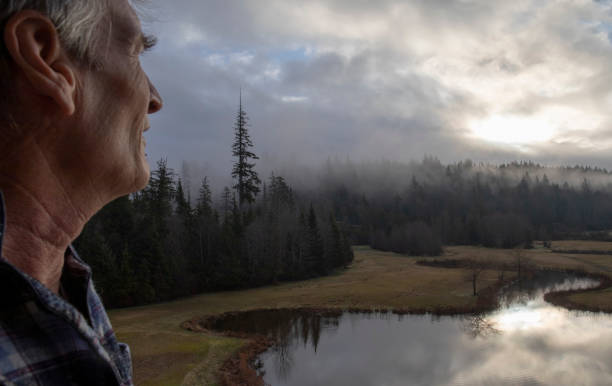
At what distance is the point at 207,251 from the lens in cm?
3725

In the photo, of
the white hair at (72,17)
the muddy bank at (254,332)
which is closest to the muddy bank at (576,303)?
the muddy bank at (254,332)

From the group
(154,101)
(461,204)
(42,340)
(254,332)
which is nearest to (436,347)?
(254,332)

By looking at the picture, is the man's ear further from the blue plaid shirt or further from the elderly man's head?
the blue plaid shirt

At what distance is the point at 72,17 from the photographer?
82 centimetres

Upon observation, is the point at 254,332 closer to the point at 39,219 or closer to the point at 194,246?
the point at 194,246

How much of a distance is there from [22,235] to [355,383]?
18.0 m

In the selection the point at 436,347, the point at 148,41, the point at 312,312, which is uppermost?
the point at 148,41

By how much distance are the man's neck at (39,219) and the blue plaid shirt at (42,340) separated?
88 millimetres

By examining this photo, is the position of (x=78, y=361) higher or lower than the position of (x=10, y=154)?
lower

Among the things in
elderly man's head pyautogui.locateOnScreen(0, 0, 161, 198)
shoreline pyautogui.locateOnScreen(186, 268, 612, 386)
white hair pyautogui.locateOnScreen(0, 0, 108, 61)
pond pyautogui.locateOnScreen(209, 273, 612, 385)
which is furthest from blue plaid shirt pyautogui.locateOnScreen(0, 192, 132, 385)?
pond pyautogui.locateOnScreen(209, 273, 612, 385)

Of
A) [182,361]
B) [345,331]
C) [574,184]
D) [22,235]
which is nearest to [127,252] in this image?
[182,361]

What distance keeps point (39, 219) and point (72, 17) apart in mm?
431

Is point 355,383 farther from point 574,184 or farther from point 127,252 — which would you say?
point 574,184

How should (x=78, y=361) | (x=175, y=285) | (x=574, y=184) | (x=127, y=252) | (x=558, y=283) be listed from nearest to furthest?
(x=78, y=361) → (x=127, y=252) → (x=175, y=285) → (x=558, y=283) → (x=574, y=184)
